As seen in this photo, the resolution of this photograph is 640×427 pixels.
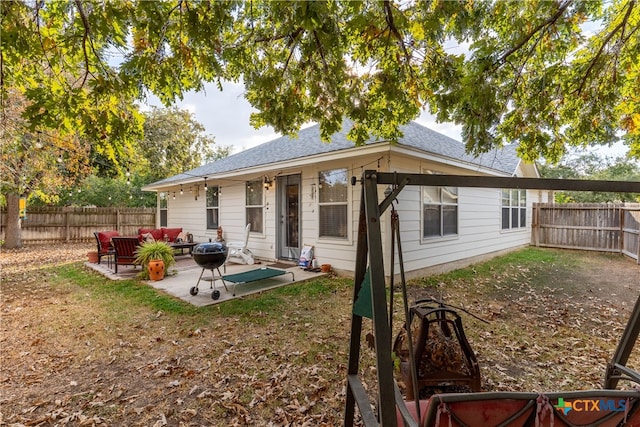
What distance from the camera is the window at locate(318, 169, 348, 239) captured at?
7.26 metres

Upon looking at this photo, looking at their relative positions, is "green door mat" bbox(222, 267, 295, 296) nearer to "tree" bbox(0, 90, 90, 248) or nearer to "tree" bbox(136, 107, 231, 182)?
"tree" bbox(0, 90, 90, 248)

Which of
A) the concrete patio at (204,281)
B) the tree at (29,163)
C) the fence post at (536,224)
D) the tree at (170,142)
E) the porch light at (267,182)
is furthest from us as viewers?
the tree at (170,142)

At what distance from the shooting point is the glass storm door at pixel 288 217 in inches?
337

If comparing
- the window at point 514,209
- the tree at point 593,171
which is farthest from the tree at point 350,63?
the tree at point 593,171

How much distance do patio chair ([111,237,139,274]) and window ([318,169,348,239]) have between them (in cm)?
484

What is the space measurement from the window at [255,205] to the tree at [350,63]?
17.6 feet

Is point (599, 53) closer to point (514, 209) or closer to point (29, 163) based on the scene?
point (514, 209)

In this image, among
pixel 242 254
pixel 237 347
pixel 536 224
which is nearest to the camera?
pixel 237 347

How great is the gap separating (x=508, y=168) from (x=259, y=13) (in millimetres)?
10626

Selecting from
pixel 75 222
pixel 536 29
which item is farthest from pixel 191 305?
pixel 75 222

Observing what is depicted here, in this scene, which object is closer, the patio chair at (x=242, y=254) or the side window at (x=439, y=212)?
the side window at (x=439, y=212)

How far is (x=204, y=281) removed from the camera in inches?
254

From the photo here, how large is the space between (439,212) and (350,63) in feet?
16.6

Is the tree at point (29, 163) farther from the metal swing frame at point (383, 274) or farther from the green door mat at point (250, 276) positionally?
the metal swing frame at point (383, 274)
